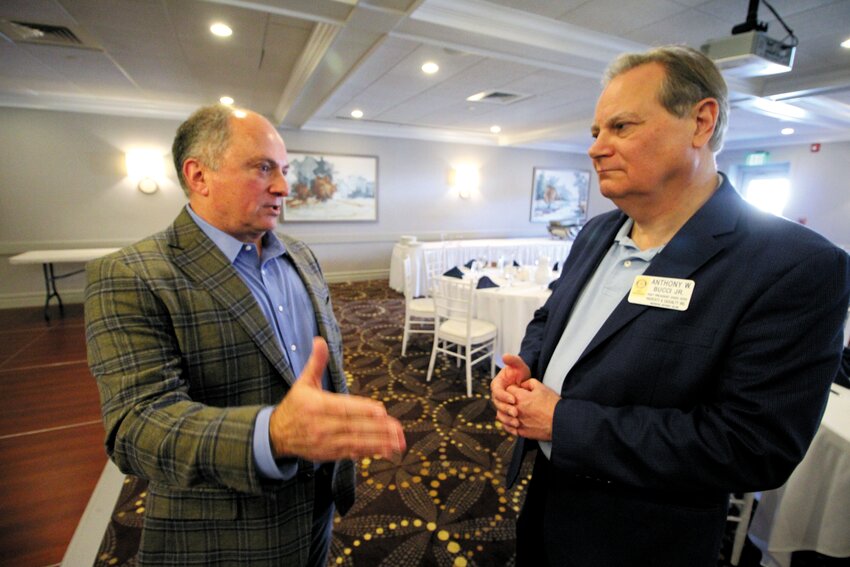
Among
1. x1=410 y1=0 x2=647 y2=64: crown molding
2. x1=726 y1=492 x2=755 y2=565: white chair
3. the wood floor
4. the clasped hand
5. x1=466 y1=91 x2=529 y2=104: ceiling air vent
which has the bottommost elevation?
the wood floor

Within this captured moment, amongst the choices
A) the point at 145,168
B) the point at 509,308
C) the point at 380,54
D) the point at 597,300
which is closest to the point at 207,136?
the point at 597,300

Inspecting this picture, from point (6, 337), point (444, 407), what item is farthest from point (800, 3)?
point (6, 337)

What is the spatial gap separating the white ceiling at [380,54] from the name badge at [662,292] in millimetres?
2469

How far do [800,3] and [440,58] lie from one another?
268 cm

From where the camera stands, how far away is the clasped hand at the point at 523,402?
36.8 inches

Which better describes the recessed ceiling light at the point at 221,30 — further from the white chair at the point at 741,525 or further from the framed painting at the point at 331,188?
the white chair at the point at 741,525

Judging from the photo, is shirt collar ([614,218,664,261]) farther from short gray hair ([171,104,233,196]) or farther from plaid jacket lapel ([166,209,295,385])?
short gray hair ([171,104,233,196])

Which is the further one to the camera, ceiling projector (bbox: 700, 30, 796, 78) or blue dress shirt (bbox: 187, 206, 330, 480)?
ceiling projector (bbox: 700, 30, 796, 78)

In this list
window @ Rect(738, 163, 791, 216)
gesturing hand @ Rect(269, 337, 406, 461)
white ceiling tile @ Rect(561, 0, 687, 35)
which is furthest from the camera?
window @ Rect(738, 163, 791, 216)

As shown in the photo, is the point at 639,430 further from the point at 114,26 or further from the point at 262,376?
the point at 114,26

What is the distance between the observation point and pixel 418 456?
2.55 m

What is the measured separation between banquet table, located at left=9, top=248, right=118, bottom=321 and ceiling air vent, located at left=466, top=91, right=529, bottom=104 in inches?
206

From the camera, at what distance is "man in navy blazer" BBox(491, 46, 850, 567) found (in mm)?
740

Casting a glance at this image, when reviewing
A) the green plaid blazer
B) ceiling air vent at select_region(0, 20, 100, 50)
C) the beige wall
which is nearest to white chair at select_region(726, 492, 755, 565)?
the green plaid blazer
